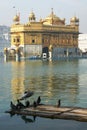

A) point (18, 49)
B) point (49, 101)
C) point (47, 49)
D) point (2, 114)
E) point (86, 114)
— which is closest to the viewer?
point (86, 114)

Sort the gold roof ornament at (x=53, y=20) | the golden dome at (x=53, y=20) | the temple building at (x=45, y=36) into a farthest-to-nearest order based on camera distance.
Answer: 1. the golden dome at (x=53, y=20)
2. the gold roof ornament at (x=53, y=20)
3. the temple building at (x=45, y=36)

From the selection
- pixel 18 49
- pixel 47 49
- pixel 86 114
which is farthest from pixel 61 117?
pixel 47 49

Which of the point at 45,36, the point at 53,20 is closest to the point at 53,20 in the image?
the point at 53,20

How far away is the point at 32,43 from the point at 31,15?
29.3 feet

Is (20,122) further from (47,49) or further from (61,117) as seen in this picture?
(47,49)

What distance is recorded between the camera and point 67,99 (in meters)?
28.8

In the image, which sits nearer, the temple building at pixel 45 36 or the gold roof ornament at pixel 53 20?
the temple building at pixel 45 36

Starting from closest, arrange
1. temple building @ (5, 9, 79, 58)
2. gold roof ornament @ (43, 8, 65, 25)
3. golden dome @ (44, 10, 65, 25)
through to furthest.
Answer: temple building @ (5, 9, 79, 58) → gold roof ornament @ (43, 8, 65, 25) → golden dome @ (44, 10, 65, 25)

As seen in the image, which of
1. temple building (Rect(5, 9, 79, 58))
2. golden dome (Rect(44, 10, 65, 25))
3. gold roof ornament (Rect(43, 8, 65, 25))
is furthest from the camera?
golden dome (Rect(44, 10, 65, 25))

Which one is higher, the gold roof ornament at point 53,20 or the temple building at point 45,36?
the gold roof ornament at point 53,20

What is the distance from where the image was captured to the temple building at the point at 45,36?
12694 cm

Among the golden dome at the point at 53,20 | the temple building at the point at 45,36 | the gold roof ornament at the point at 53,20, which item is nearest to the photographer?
the temple building at the point at 45,36

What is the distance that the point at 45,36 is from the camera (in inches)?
5143

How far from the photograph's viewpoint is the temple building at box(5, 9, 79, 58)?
416ft
